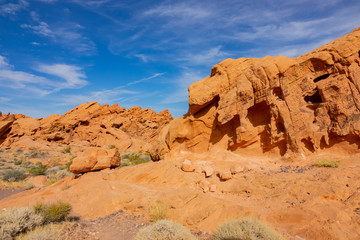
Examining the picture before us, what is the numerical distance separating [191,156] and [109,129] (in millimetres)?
32978

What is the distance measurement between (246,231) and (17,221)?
5.45m

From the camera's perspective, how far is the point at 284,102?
8891 millimetres

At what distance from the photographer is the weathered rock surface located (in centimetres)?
1174

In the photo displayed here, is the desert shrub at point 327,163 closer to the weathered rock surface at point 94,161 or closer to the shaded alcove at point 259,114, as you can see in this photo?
the shaded alcove at point 259,114

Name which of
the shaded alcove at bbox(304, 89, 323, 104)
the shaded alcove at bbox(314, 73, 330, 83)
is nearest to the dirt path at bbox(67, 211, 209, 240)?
the shaded alcove at bbox(304, 89, 323, 104)

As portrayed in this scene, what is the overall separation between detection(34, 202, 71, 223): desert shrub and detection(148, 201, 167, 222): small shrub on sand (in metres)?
2.77

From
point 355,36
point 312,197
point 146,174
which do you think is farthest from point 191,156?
point 355,36

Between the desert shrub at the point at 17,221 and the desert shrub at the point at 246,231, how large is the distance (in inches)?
184

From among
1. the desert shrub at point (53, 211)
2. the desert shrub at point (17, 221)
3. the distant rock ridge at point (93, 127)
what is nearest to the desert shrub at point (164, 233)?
the desert shrub at point (17, 221)

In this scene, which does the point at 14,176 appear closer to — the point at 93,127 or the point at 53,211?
→ the point at 53,211

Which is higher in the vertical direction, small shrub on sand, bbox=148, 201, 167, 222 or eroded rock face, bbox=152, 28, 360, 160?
eroded rock face, bbox=152, 28, 360, 160

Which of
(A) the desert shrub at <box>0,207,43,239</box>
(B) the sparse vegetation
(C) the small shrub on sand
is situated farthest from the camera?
(B) the sparse vegetation

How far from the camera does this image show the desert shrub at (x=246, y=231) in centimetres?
451

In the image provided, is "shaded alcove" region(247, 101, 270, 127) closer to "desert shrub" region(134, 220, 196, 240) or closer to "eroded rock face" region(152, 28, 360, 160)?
"eroded rock face" region(152, 28, 360, 160)
